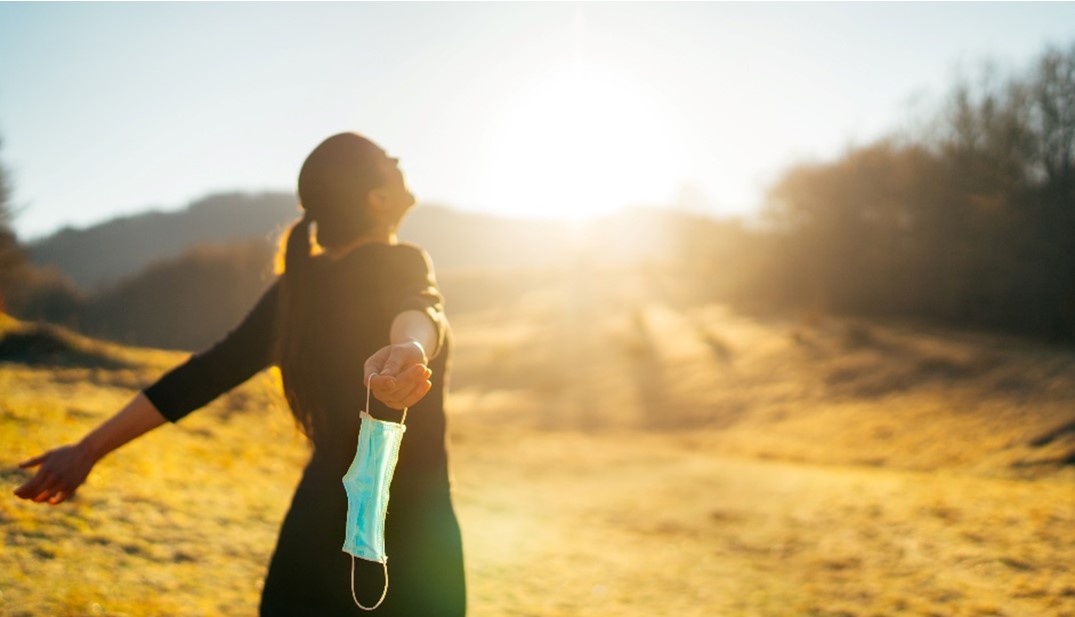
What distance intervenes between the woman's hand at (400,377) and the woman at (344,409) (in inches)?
15.8

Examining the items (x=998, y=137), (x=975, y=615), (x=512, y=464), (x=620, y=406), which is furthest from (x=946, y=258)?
(x=975, y=615)

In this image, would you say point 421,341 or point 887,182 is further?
point 887,182

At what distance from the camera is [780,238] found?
3756 cm

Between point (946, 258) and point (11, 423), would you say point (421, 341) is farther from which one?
point (946, 258)

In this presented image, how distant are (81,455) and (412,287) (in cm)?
106

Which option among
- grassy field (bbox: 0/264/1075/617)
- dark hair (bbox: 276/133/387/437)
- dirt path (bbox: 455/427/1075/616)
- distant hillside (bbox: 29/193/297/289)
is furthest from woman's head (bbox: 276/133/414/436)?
distant hillside (bbox: 29/193/297/289)

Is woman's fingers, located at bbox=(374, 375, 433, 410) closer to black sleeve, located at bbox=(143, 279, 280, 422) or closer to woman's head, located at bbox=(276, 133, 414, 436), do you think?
woman's head, located at bbox=(276, 133, 414, 436)

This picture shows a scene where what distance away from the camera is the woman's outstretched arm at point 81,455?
204 centimetres

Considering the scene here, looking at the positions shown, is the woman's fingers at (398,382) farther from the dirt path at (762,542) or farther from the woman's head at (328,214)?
the dirt path at (762,542)

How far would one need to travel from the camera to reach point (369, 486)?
1.53 meters

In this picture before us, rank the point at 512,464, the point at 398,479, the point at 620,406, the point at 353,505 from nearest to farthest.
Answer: the point at 353,505 < the point at 398,479 < the point at 512,464 < the point at 620,406

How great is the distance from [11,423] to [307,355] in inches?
229

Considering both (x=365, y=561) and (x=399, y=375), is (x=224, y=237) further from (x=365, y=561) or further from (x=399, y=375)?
(x=399, y=375)

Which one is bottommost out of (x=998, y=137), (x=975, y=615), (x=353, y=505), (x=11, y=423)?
(x=975, y=615)
